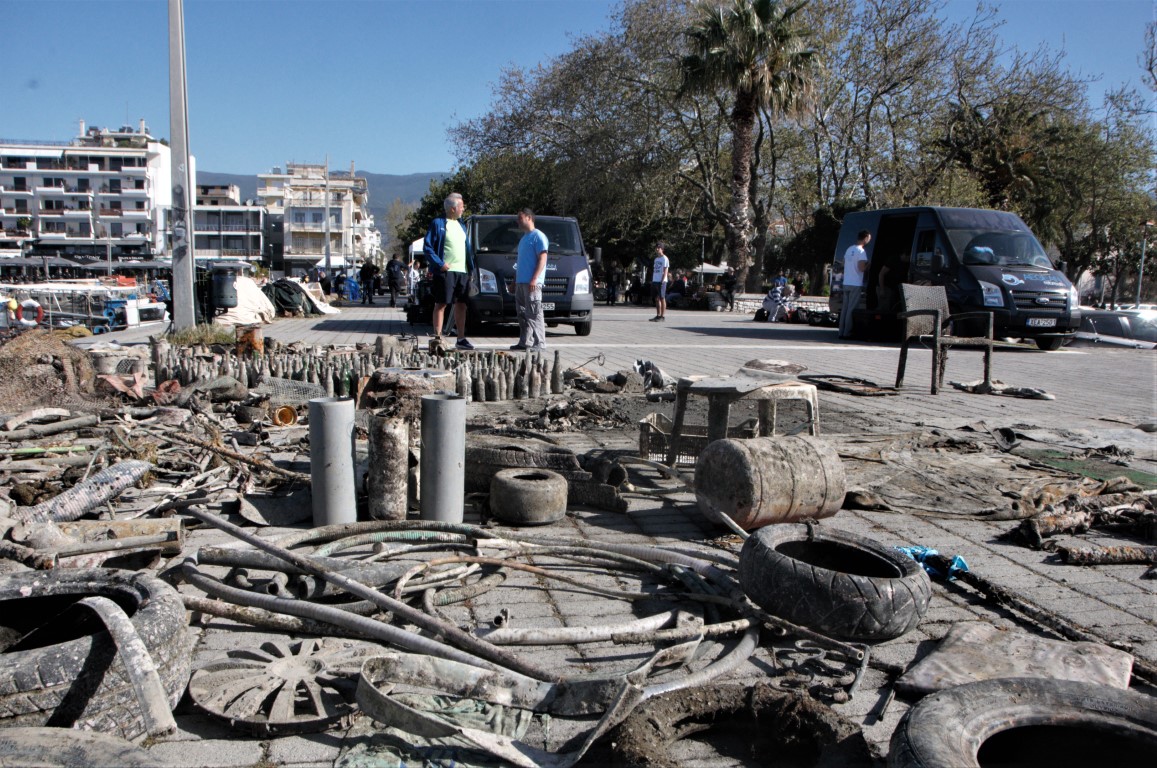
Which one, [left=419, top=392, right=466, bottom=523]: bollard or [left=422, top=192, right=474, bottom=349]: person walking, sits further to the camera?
[left=422, top=192, right=474, bottom=349]: person walking

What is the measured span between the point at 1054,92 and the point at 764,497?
3657cm

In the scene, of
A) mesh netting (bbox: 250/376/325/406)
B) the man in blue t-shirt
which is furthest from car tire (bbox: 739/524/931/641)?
the man in blue t-shirt

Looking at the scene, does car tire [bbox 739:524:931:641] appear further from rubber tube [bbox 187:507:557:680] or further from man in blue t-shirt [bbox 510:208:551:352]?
man in blue t-shirt [bbox 510:208:551:352]

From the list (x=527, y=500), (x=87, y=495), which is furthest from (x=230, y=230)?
(x=527, y=500)

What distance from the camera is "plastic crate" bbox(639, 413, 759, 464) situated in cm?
594

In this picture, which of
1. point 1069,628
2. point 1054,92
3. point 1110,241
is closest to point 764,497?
point 1069,628

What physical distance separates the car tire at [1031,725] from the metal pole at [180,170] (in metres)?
13.8

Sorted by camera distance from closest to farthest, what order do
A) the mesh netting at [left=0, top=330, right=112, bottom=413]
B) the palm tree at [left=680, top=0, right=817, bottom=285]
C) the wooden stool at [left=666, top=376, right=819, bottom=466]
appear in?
the wooden stool at [left=666, top=376, right=819, bottom=466] → the mesh netting at [left=0, top=330, right=112, bottom=413] → the palm tree at [left=680, top=0, right=817, bottom=285]

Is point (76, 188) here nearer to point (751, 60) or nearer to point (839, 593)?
point (751, 60)

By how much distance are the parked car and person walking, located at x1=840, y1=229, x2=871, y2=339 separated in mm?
4893

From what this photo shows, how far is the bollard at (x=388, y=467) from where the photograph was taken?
4.45m

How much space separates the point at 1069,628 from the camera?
3.32m

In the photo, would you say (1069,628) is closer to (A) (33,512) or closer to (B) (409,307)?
(A) (33,512)

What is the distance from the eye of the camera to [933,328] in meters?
9.99
